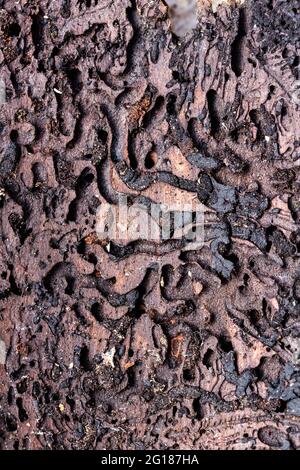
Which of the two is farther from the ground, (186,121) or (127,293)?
(186,121)

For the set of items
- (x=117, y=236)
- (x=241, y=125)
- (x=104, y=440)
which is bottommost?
(x=104, y=440)

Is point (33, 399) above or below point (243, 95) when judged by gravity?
below

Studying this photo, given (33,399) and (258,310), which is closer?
(258,310)

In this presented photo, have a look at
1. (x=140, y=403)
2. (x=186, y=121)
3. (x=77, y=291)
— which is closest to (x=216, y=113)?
(x=186, y=121)

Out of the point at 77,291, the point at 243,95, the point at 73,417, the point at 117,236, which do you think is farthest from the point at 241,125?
the point at 73,417

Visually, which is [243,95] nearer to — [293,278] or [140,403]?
[293,278]

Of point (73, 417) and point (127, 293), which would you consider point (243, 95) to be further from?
point (73, 417)
